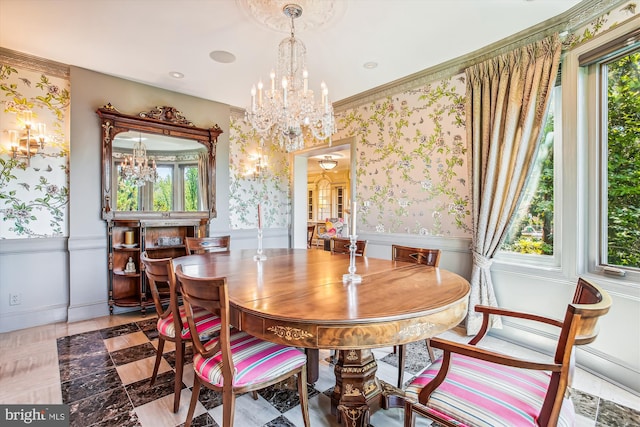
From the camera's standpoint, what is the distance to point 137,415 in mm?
1705

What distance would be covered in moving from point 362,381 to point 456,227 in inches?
82.7

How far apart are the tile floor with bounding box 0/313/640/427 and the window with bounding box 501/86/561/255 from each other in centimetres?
95

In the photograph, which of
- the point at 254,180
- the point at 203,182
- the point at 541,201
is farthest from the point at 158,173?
the point at 541,201

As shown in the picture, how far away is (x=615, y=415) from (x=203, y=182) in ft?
14.5

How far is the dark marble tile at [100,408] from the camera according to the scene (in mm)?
1671

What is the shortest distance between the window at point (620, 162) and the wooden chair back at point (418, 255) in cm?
127

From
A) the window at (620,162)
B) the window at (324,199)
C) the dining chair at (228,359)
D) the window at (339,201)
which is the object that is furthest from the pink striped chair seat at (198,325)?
the window at (324,199)

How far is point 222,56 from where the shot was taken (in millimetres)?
2967

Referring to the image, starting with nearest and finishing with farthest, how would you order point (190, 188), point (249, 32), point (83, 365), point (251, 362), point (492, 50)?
point (251, 362) < point (83, 365) < point (249, 32) < point (492, 50) < point (190, 188)

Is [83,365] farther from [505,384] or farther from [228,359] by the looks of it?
[505,384]

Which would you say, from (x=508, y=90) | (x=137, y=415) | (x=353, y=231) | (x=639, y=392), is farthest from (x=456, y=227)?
(x=137, y=415)

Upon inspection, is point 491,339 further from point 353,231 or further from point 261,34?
point 261,34

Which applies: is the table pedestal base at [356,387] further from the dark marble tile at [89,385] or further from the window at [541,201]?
the window at [541,201]

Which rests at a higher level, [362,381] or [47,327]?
[362,381]
